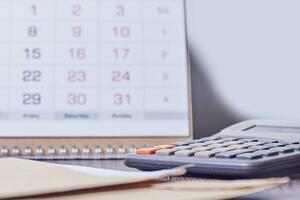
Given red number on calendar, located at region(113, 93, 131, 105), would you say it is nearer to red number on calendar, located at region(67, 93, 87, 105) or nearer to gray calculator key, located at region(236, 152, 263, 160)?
red number on calendar, located at region(67, 93, 87, 105)

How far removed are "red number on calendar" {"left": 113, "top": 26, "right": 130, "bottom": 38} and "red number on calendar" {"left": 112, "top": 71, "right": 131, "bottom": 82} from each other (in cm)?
5

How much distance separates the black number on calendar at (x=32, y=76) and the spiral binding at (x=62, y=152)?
0.30 ft

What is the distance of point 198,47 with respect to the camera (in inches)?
27.9

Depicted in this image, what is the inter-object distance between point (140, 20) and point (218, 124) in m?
0.19

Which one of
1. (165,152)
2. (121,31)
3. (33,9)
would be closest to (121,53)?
(121,31)

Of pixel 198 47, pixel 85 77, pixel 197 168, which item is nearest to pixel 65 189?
pixel 197 168

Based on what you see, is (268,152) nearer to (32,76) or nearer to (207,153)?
(207,153)

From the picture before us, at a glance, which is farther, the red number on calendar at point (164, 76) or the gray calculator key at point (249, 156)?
the red number on calendar at point (164, 76)

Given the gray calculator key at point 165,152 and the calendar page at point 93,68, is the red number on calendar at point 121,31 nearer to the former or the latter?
the calendar page at point 93,68

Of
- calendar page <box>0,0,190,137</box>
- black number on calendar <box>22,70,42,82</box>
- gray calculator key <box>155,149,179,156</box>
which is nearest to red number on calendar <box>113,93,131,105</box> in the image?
calendar page <box>0,0,190,137</box>

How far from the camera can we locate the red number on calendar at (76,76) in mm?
625

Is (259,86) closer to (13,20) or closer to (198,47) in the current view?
(198,47)

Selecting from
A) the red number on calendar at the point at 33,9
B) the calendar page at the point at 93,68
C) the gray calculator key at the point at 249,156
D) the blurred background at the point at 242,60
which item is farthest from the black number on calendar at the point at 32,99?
the gray calculator key at the point at 249,156

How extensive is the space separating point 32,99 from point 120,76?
12 cm
